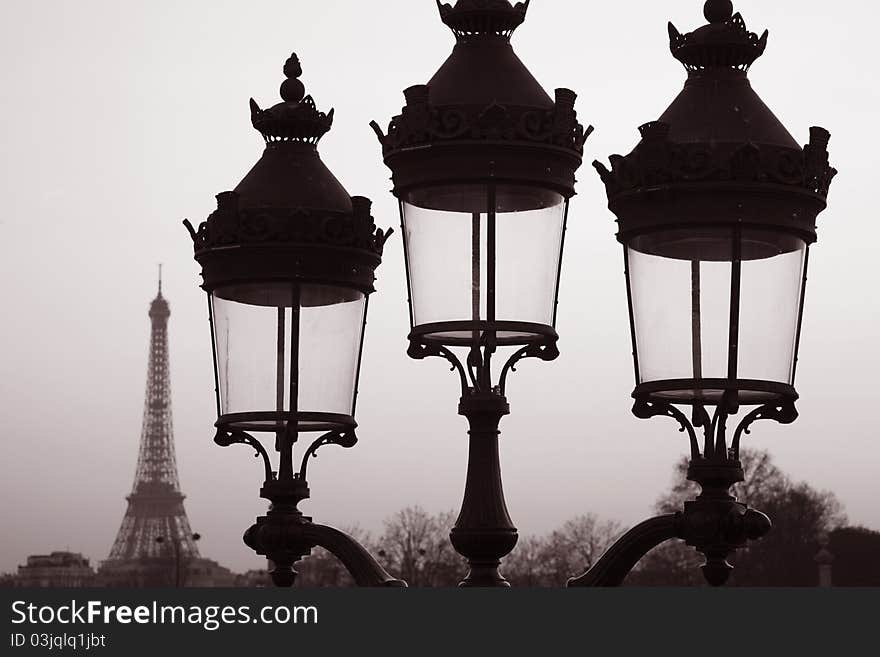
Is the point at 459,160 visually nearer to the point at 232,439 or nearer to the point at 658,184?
the point at 658,184

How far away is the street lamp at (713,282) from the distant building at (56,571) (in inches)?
4756

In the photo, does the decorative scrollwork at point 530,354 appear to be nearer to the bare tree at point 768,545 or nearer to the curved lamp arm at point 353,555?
the curved lamp arm at point 353,555

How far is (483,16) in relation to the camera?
8.10m

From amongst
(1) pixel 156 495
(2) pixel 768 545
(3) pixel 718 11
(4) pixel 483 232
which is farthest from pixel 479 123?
(1) pixel 156 495

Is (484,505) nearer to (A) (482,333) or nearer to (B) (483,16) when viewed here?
(A) (482,333)

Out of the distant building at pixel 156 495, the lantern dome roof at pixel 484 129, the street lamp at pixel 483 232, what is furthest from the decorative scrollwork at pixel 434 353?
the distant building at pixel 156 495

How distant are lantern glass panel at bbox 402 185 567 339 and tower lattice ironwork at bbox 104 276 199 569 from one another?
4499 inches

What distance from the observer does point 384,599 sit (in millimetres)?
5867

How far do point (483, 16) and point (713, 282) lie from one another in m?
1.71

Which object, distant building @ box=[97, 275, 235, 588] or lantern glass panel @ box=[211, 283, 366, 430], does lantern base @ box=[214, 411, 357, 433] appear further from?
distant building @ box=[97, 275, 235, 588]

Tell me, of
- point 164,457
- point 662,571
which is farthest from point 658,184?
point 164,457

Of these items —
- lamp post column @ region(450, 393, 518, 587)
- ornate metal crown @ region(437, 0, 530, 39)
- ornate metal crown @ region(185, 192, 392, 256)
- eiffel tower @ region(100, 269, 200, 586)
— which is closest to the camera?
lamp post column @ region(450, 393, 518, 587)

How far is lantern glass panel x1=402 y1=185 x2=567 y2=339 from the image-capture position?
7594 millimetres

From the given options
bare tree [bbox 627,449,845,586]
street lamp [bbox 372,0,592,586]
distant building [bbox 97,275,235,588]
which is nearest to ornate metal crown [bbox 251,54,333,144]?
street lamp [bbox 372,0,592,586]
